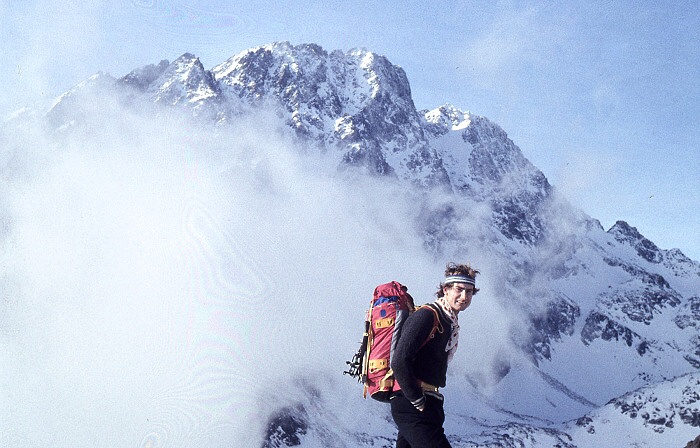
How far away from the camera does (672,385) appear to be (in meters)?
143

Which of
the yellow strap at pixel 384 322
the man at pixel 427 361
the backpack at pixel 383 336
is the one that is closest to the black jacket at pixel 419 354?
the man at pixel 427 361

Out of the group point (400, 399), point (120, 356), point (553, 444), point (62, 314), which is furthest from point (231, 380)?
point (400, 399)

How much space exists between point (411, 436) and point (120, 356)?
163 meters

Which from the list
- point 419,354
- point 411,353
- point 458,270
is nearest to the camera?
point 411,353

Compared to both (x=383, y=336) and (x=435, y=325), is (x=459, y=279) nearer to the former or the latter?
(x=435, y=325)

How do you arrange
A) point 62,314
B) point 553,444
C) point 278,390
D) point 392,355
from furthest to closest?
point 62,314, point 278,390, point 553,444, point 392,355

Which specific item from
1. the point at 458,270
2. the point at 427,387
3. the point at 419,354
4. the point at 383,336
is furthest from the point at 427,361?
the point at 458,270

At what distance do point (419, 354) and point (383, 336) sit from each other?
53 cm

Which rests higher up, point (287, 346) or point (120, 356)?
point (287, 346)

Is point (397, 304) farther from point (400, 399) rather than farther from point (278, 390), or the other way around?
point (278, 390)

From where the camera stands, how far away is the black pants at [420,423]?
240 inches

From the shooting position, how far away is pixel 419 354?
632 cm

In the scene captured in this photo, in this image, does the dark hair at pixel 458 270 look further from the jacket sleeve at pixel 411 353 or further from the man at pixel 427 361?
the jacket sleeve at pixel 411 353

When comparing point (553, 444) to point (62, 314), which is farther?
point (62, 314)
